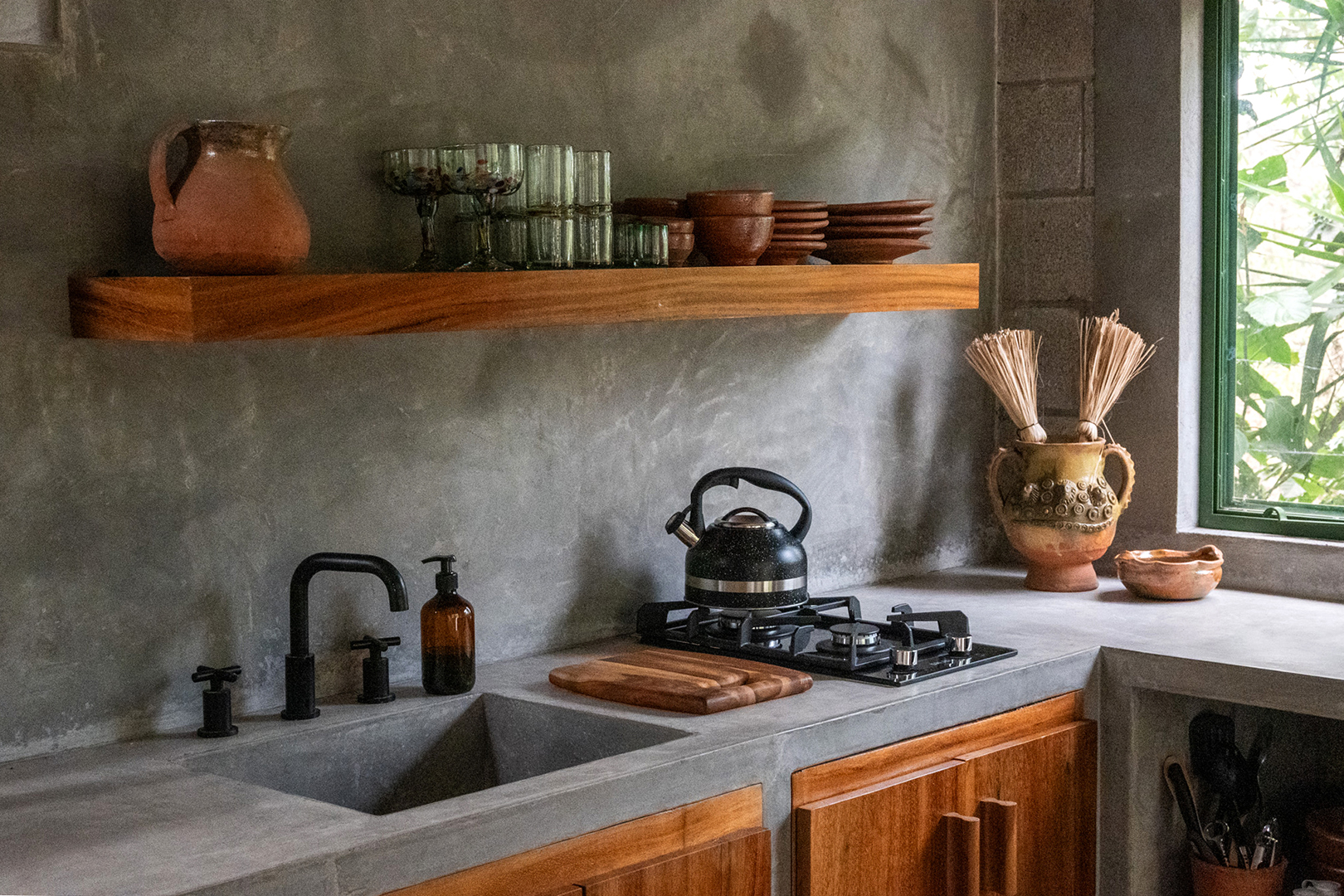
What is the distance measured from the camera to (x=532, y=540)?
8.81ft

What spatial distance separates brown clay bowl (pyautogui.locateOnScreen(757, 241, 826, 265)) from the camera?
2.76 m

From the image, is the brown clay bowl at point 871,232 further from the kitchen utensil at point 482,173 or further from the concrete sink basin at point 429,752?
the concrete sink basin at point 429,752

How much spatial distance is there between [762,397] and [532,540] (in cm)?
64

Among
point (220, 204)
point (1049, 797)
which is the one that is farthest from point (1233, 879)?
point (220, 204)

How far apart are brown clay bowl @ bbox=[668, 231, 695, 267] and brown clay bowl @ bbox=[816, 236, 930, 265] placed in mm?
396

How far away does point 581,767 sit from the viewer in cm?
200

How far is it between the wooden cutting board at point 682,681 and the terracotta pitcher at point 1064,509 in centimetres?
90

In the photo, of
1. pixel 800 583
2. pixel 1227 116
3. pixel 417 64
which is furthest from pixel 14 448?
pixel 1227 116

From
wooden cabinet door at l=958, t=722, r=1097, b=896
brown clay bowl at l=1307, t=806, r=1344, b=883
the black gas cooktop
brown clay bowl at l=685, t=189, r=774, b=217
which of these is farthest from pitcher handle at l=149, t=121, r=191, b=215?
brown clay bowl at l=1307, t=806, r=1344, b=883

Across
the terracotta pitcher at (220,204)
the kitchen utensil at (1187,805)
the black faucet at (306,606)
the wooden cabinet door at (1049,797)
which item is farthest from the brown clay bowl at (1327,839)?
the terracotta pitcher at (220,204)

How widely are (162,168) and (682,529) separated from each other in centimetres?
114

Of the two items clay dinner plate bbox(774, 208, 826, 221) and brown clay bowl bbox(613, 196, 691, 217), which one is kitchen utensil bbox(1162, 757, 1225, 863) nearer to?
clay dinner plate bbox(774, 208, 826, 221)

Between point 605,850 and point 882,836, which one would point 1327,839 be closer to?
point 882,836

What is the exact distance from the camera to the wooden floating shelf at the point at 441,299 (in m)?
1.92
